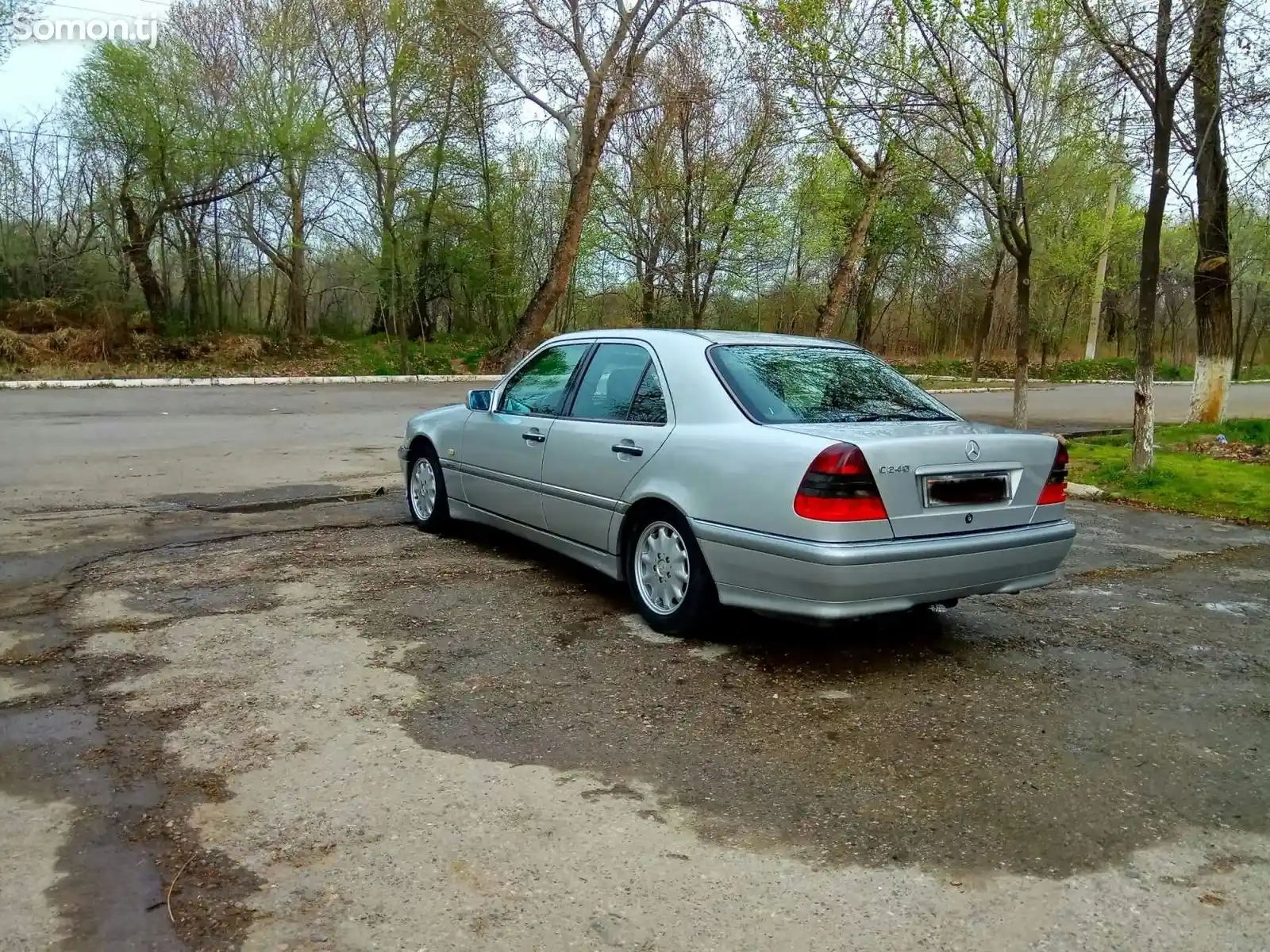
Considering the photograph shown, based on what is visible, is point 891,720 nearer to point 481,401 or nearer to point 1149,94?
point 481,401

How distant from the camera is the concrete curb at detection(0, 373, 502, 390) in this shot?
22.2 metres

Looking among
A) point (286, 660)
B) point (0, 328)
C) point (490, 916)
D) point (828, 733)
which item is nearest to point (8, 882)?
point (490, 916)

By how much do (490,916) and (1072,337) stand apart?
47.3m

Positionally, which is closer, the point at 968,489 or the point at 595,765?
the point at 595,765

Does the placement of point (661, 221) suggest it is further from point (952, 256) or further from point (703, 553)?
point (703, 553)

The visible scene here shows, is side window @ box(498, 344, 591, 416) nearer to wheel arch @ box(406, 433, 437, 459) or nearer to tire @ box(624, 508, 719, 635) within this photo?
wheel arch @ box(406, 433, 437, 459)

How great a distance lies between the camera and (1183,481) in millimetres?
10016

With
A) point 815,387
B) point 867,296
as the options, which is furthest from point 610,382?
point 867,296

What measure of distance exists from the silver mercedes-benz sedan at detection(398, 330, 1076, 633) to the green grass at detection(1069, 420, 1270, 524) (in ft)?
17.9

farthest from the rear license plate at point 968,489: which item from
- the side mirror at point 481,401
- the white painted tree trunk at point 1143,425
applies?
the white painted tree trunk at point 1143,425

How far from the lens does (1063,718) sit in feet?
12.8

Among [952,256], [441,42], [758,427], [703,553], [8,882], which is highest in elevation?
[441,42]

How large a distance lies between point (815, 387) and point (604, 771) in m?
2.37

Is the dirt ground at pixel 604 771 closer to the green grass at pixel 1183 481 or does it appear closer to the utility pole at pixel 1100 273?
the green grass at pixel 1183 481
